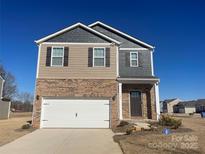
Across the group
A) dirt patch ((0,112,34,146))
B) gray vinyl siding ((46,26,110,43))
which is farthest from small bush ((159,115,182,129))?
dirt patch ((0,112,34,146))

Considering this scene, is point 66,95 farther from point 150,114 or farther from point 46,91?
point 150,114

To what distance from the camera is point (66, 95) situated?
1448 cm

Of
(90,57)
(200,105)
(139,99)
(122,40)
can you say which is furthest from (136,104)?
(200,105)

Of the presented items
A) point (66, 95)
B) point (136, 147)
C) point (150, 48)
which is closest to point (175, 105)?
point (150, 48)

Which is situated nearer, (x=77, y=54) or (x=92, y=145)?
(x=92, y=145)

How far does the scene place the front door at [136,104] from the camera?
1598cm

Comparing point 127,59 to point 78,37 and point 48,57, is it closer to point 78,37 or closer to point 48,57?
point 78,37

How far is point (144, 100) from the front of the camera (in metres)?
16.1

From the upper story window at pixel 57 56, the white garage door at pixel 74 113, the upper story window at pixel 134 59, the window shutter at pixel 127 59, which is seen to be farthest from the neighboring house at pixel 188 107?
the upper story window at pixel 57 56

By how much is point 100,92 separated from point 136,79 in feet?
9.50

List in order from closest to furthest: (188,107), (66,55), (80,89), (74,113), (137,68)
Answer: (74,113)
(80,89)
(66,55)
(137,68)
(188,107)

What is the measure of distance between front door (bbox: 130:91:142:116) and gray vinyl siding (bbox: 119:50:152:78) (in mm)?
1680

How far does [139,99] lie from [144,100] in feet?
1.31

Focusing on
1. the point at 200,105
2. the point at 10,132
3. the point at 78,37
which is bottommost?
the point at 10,132
